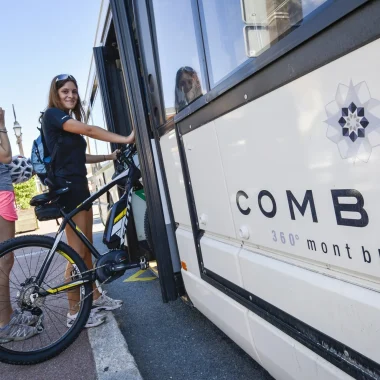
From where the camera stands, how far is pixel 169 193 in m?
2.43

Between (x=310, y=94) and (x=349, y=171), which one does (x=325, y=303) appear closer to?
(x=349, y=171)

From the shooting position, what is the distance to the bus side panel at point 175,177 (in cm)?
216

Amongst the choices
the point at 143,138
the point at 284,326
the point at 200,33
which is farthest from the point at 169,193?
the point at 284,326

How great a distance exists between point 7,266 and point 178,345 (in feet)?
4.23

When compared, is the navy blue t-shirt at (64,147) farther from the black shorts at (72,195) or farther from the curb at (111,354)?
the curb at (111,354)

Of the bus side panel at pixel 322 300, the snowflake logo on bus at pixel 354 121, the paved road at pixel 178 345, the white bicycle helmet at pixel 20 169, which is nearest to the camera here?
the snowflake logo on bus at pixel 354 121

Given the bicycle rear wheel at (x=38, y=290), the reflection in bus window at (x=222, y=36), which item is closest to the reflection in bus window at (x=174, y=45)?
the reflection in bus window at (x=222, y=36)

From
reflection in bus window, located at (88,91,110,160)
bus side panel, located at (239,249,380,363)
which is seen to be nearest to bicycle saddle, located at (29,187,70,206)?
bus side panel, located at (239,249,380,363)

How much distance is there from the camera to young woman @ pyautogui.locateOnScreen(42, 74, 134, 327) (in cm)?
261

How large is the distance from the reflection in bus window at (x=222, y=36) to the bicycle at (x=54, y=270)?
4.74ft

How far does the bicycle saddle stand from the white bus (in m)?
0.87

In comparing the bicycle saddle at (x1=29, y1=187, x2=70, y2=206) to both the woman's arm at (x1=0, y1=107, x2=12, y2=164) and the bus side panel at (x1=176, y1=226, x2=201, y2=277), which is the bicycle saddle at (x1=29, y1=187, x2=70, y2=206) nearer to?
the woman's arm at (x1=0, y1=107, x2=12, y2=164)

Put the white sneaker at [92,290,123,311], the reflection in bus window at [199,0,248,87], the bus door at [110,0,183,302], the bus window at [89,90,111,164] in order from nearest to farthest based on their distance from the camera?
the reflection in bus window at [199,0,248,87]
the bus door at [110,0,183,302]
the white sneaker at [92,290,123,311]
the bus window at [89,90,111,164]

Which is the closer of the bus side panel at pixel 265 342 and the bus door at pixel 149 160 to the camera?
the bus side panel at pixel 265 342
